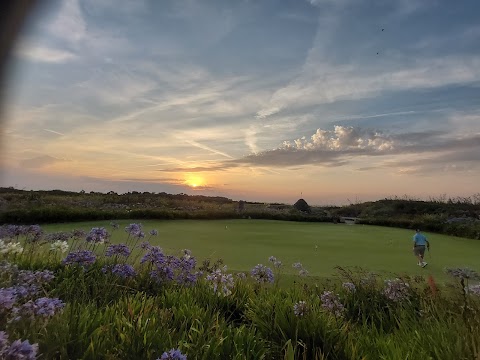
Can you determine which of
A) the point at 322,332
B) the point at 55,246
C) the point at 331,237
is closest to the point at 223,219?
the point at 331,237

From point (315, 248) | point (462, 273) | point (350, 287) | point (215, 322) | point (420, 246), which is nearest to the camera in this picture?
point (215, 322)

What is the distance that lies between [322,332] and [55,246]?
3.49m

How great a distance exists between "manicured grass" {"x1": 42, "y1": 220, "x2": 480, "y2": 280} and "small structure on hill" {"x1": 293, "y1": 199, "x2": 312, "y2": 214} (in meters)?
15.9

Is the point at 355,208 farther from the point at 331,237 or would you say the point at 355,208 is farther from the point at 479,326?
the point at 479,326

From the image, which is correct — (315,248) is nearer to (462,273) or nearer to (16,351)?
(462,273)

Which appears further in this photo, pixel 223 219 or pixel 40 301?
pixel 223 219

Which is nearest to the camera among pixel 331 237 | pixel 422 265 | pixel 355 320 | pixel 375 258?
pixel 355 320

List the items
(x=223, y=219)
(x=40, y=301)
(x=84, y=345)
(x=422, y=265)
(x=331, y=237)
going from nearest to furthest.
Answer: (x=40, y=301) → (x=84, y=345) → (x=422, y=265) → (x=331, y=237) → (x=223, y=219)


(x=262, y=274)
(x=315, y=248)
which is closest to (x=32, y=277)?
(x=262, y=274)

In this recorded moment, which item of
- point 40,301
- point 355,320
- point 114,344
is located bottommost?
point 355,320

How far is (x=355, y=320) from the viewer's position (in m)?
5.17

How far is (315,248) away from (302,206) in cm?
2128

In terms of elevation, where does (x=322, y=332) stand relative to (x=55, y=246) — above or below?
below

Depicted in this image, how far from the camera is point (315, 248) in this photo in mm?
11625
